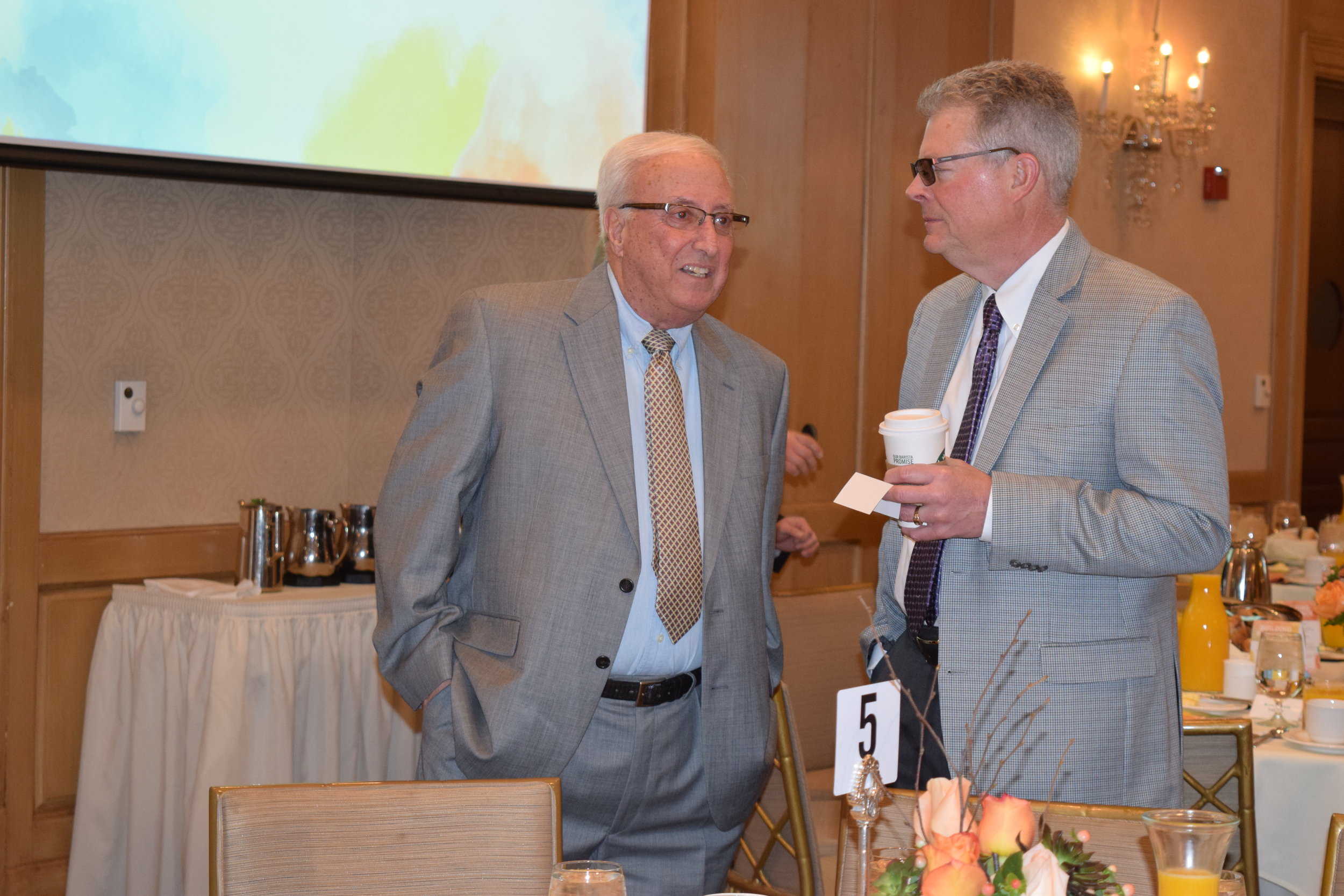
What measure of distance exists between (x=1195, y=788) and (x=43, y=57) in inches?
125

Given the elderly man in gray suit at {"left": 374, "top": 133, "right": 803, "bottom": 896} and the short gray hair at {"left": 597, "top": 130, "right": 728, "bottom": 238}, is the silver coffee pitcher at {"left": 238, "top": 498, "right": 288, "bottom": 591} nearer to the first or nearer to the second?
the elderly man in gray suit at {"left": 374, "top": 133, "right": 803, "bottom": 896}

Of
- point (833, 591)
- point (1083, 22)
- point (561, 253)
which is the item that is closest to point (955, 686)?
point (833, 591)

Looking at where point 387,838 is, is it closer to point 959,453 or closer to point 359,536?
point 959,453

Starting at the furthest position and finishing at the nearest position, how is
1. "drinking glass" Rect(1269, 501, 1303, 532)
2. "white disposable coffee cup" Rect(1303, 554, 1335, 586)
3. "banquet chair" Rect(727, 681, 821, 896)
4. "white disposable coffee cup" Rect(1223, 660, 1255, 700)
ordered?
"drinking glass" Rect(1269, 501, 1303, 532) < "white disposable coffee cup" Rect(1303, 554, 1335, 586) < "white disposable coffee cup" Rect(1223, 660, 1255, 700) < "banquet chair" Rect(727, 681, 821, 896)

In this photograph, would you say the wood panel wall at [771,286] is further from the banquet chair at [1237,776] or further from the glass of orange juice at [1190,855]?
the glass of orange juice at [1190,855]

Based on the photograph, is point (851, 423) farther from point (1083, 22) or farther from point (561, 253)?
point (1083, 22)

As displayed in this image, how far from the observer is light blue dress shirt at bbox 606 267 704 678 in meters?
2.15

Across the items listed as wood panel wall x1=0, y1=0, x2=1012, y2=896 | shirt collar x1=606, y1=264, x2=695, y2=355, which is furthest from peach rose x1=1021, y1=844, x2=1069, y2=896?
wood panel wall x1=0, y1=0, x2=1012, y2=896

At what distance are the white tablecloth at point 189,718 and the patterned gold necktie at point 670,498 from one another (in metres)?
1.63

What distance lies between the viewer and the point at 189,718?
335 cm

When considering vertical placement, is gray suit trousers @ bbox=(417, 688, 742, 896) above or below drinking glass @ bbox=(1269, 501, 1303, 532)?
below

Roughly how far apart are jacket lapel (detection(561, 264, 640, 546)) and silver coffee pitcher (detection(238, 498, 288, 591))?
1.72 meters

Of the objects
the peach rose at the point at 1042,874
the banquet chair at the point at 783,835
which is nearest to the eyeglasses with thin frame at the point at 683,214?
the banquet chair at the point at 783,835

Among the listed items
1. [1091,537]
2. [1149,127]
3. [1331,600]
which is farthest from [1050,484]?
[1149,127]
